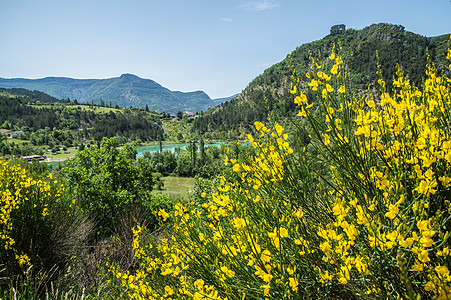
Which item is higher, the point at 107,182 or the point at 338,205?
the point at 338,205

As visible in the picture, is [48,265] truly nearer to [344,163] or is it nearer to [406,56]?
[344,163]

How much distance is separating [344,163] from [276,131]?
1.80 ft

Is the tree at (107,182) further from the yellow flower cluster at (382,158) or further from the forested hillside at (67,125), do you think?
the forested hillside at (67,125)

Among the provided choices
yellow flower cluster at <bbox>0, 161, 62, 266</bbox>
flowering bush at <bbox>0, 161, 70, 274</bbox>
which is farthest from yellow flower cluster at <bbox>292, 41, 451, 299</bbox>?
yellow flower cluster at <bbox>0, 161, 62, 266</bbox>

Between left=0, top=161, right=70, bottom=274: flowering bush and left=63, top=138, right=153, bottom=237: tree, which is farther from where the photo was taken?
left=63, top=138, right=153, bottom=237: tree

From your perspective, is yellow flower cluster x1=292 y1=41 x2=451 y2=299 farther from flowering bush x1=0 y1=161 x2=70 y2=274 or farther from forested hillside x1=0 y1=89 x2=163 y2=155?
forested hillside x1=0 y1=89 x2=163 y2=155

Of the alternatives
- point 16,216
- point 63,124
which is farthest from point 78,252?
point 63,124

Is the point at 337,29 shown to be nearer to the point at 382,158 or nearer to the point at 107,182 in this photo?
the point at 107,182

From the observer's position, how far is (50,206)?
592 cm

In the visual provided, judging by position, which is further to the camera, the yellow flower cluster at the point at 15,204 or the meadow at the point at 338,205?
the yellow flower cluster at the point at 15,204

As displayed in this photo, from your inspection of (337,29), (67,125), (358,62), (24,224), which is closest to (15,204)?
(24,224)

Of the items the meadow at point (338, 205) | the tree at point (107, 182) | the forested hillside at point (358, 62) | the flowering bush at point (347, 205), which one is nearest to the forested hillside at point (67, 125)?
the forested hillside at point (358, 62)

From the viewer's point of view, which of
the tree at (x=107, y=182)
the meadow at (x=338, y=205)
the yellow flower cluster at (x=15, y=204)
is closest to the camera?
the meadow at (x=338, y=205)

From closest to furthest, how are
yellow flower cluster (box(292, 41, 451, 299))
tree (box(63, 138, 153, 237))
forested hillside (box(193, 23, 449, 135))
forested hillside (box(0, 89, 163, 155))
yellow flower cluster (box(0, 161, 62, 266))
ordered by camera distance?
yellow flower cluster (box(292, 41, 451, 299)) → yellow flower cluster (box(0, 161, 62, 266)) → tree (box(63, 138, 153, 237)) → forested hillside (box(193, 23, 449, 135)) → forested hillside (box(0, 89, 163, 155))
